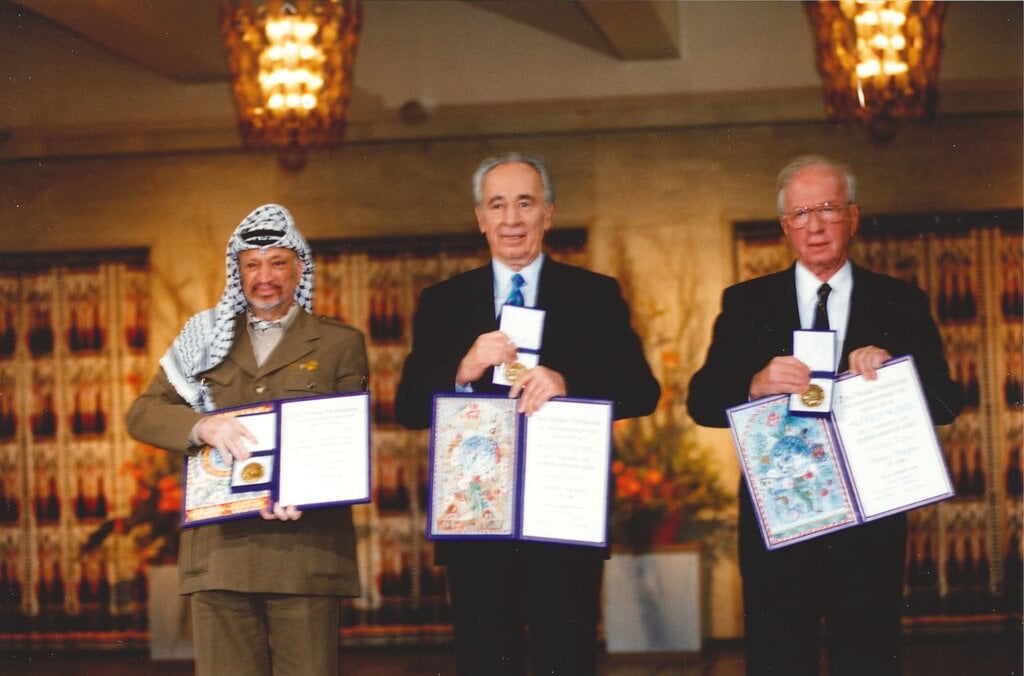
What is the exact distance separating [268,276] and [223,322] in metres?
0.19

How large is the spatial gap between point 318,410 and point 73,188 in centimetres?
334

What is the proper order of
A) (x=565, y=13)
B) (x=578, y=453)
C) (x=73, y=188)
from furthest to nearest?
(x=73, y=188) < (x=565, y=13) < (x=578, y=453)

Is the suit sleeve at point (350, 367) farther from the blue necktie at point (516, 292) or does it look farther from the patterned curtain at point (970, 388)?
the patterned curtain at point (970, 388)

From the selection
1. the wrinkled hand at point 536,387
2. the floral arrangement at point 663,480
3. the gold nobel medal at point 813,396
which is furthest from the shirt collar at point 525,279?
the floral arrangement at point 663,480

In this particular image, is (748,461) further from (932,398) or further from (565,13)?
(565,13)

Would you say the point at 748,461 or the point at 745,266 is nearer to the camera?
the point at 748,461

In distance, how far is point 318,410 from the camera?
306 cm

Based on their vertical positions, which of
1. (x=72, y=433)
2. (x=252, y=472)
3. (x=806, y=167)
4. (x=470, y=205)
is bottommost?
(x=252, y=472)

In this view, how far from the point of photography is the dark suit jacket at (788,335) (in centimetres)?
315

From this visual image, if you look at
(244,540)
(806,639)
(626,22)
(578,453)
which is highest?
(626,22)

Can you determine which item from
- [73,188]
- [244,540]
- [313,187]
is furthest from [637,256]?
→ [244,540]

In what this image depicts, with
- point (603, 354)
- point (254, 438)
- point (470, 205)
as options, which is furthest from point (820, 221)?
point (470, 205)

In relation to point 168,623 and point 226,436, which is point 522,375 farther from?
point 168,623

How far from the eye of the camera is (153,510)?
5547mm
